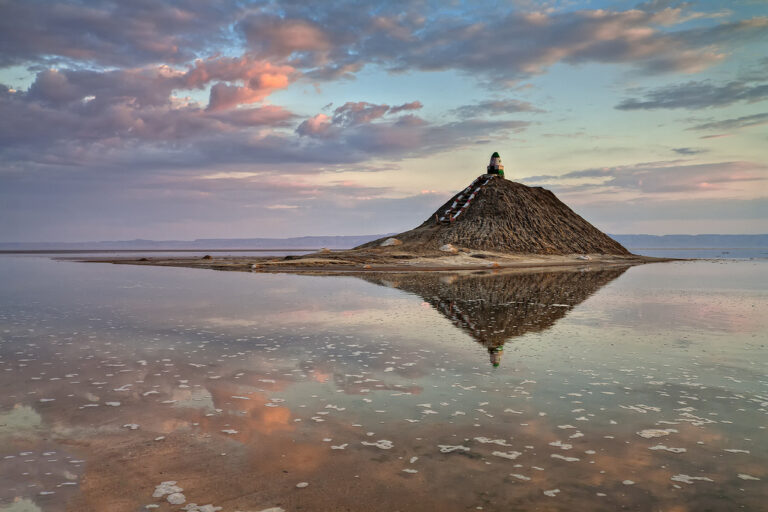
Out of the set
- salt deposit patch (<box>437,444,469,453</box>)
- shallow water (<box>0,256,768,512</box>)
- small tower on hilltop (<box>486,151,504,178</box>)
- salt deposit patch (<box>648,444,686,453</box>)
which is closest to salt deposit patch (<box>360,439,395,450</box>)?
shallow water (<box>0,256,768,512</box>)

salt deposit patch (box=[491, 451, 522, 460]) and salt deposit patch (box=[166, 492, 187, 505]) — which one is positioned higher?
salt deposit patch (box=[491, 451, 522, 460])

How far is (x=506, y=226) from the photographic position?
99938mm

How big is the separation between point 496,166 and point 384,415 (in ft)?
381

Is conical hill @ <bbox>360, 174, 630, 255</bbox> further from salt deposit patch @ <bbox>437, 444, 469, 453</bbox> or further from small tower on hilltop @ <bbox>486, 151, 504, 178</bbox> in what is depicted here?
salt deposit patch @ <bbox>437, 444, 469, 453</bbox>

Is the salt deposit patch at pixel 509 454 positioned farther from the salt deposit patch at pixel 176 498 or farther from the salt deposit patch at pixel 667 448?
the salt deposit patch at pixel 176 498

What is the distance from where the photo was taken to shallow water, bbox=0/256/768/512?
6.45 m

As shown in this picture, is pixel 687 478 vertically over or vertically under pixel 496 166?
under

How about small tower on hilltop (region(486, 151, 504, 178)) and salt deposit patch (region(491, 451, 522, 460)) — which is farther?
small tower on hilltop (region(486, 151, 504, 178))

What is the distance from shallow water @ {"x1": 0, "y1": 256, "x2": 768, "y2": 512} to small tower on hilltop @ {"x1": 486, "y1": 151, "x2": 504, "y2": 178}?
102368 millimetres

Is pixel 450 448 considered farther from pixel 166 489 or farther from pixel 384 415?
pixel 166 489

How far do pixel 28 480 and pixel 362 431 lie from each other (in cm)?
480

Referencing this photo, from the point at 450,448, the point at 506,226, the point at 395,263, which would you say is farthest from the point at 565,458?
the point at 506,226

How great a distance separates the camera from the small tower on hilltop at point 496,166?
118688 mm

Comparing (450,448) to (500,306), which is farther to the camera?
(500,306)
